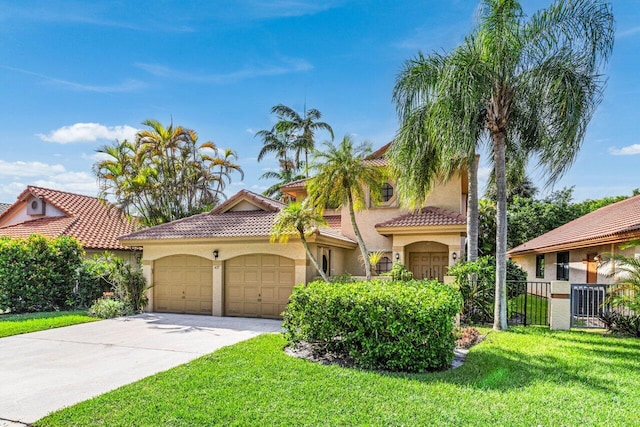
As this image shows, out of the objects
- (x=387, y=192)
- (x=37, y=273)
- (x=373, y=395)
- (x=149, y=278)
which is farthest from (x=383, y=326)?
(x=37, y=273)

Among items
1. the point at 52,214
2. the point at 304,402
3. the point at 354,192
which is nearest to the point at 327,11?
the point at 354,192

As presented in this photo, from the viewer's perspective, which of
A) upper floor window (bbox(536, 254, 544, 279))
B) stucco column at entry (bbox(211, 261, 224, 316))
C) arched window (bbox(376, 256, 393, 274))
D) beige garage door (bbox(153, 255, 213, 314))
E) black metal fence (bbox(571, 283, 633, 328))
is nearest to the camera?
black metal fence (bbox(571, 283, 633, 328))

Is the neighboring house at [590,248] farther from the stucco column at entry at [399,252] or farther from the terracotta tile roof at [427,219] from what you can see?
the stucco column at entry at [399,252]

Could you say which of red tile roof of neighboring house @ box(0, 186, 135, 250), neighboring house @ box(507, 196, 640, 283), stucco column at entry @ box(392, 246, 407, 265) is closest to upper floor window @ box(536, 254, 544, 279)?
neighboring house @ box(507, 196, 640, 283)

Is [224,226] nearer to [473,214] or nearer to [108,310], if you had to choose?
[108,310]

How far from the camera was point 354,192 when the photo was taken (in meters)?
14.2

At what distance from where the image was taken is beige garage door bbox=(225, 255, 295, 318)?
14.5m

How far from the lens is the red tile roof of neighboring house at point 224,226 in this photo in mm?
14836

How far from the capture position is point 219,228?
15531 millimetres

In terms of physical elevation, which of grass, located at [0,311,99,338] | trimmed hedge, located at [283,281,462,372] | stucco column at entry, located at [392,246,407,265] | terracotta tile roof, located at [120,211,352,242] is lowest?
grass, located at [0,311,99,338]

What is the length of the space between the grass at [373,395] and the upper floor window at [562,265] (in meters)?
12.2

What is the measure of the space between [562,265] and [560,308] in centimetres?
955

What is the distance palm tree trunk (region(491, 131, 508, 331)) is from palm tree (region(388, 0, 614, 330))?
1.01m

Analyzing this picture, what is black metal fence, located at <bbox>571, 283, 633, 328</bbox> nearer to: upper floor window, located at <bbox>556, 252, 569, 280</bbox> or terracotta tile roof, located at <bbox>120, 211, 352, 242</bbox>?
upper floor window, located at <bbox>556, 252, 569, 280</bbox>
